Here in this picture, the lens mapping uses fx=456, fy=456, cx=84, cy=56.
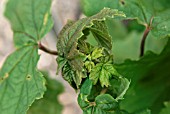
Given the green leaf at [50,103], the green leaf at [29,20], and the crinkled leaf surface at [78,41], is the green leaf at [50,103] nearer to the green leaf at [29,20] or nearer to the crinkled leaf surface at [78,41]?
the green leaf at [29,20]

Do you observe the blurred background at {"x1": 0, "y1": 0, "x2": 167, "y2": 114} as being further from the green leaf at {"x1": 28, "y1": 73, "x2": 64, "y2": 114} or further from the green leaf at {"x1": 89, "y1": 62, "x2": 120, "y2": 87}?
the green leaf at {"x1": 89, "y1": 62, "x2": 120, "y2": 87}

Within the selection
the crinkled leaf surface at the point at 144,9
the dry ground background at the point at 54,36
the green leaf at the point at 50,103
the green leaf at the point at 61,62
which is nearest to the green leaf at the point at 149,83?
the crinkled leaf surface at the point at 144,9

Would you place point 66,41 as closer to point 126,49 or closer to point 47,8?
point 47,8

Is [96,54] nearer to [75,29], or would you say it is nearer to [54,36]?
[75,29]

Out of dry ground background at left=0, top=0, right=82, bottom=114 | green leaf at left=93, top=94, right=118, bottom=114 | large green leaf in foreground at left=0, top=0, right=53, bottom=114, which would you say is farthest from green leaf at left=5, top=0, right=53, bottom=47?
dry ground background at left=0, top=0, right=82, bottom=114

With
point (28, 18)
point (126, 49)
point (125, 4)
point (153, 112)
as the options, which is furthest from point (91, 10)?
point (126, 49)

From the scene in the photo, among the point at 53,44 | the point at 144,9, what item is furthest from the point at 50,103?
the point at 53,44
